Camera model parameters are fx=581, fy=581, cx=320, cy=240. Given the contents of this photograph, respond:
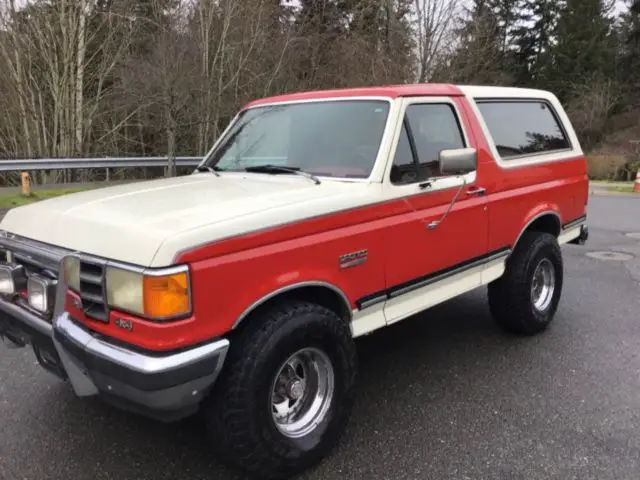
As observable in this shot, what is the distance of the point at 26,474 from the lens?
112 inches

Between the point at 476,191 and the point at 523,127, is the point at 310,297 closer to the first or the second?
the point at 476,191

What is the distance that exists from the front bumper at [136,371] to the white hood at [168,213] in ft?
1.27

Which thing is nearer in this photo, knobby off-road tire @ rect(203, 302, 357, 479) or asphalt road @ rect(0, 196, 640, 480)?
knobby off-road tire @ rect(203, 302, 357, 479)

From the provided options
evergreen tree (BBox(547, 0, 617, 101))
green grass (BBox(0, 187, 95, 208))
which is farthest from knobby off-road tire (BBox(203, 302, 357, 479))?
evergreen tree (BBox(547, 0, 617, 101))

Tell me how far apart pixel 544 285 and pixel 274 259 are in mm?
3081

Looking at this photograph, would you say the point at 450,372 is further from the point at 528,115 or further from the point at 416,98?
the point at 528,115

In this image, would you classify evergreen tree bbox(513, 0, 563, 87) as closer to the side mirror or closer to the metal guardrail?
the metal guardrail

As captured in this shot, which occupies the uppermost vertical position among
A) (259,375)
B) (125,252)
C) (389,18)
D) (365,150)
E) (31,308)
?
(389,18)

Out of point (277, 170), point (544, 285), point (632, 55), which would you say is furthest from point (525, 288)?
point (632, 55)

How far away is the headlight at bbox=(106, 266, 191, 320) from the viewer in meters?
2.38

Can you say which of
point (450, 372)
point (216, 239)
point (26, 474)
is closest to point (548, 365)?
point (450, 372)

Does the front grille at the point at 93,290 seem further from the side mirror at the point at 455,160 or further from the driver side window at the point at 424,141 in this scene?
the side mirror at the point at 455,160

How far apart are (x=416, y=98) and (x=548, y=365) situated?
2.10m

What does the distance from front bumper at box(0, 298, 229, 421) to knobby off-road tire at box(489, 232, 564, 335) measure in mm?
2723
